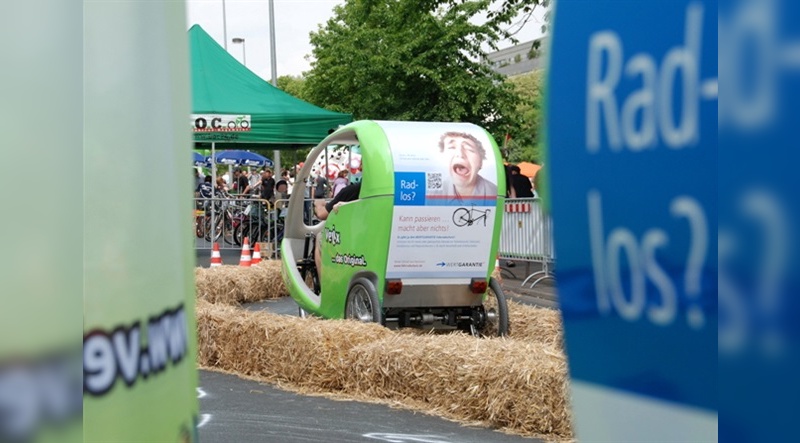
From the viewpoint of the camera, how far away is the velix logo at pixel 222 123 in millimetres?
17781

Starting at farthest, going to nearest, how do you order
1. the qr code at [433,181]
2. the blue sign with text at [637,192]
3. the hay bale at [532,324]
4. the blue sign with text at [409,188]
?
the hay bale at [532,324] → the qr code at [433,181] → the blue sign with text at [409,188] → the blue sign with text at [637,192]

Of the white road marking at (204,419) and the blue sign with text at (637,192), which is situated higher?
the blue sign with text at (637,192)

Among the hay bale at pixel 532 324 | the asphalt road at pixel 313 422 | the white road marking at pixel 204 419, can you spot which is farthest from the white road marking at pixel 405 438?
the hay bale at pixel 532 324

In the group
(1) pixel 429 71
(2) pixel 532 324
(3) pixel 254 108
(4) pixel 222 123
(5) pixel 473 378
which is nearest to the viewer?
(5) pixel 473 378

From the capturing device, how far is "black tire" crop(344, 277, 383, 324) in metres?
9.16

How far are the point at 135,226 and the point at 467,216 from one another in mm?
8007

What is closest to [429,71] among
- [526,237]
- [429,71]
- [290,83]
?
[429,71]

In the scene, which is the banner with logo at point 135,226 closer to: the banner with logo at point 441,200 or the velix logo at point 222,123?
the banner with logo at point 441,200

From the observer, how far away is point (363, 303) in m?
9.58

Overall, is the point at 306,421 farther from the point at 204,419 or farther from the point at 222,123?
the point at 222,123

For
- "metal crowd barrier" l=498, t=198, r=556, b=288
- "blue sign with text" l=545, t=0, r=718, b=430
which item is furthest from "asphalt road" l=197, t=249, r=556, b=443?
"metal crowd barrier" l=498, t=198, r=556, b=288

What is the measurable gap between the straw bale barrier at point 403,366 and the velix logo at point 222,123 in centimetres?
888
